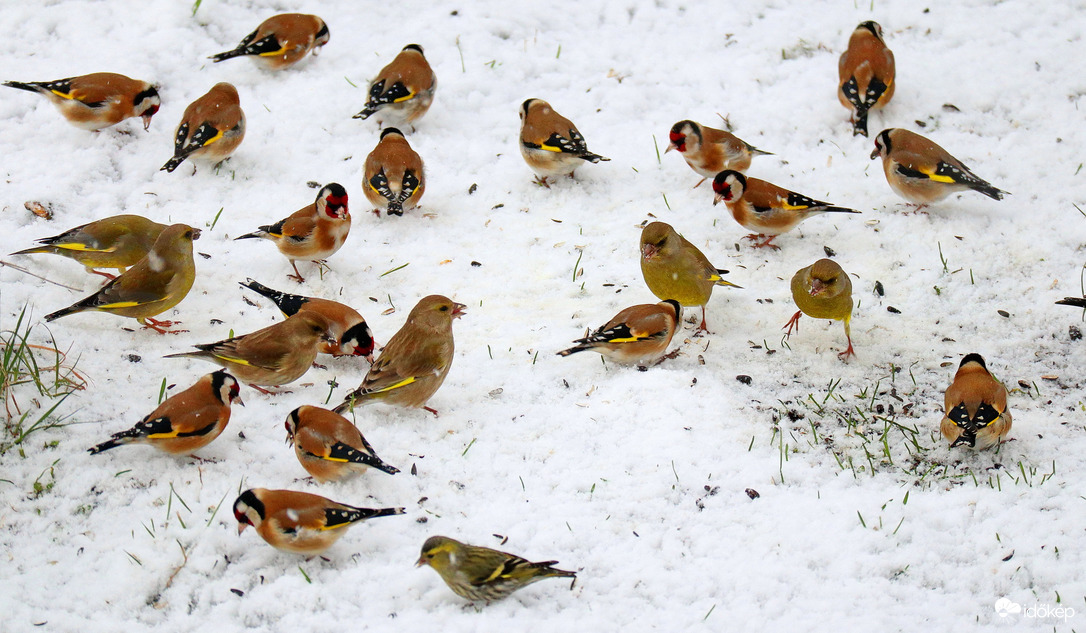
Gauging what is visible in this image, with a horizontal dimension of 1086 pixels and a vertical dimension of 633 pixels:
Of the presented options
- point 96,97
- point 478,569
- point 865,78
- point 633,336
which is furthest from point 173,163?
point 865,78

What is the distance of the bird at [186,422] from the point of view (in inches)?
184

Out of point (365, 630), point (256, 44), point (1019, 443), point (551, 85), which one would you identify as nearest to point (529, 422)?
point (365, 630)

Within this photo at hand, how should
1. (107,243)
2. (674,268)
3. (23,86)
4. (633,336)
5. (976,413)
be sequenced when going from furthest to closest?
(23,86) < (107,243) < (674,268) < (633,336) < (976,413)

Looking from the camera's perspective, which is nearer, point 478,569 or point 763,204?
point 478,569

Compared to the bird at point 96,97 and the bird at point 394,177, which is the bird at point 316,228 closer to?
the bird at point 394,177

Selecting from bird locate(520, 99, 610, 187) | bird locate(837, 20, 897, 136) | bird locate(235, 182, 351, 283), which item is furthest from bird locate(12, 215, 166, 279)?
bird locate(837, 20, 897, 136)

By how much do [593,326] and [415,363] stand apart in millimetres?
1489

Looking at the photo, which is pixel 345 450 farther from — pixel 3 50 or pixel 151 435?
pixel 3 50

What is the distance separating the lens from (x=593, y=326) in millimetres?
6301

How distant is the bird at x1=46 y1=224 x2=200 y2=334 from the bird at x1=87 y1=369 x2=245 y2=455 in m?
1.17

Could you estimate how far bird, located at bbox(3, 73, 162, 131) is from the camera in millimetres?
7422

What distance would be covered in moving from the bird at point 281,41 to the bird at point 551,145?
233 centimetres

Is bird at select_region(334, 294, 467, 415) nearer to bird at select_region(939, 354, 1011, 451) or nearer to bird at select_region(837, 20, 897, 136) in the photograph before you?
bird at select_region(939, 354, 1011, 451)

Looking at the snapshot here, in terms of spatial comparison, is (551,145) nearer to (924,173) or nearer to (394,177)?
(394,177)
